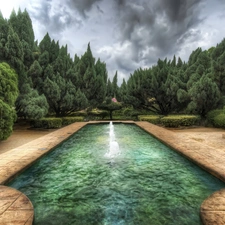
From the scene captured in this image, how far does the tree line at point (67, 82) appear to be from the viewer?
12000 mm

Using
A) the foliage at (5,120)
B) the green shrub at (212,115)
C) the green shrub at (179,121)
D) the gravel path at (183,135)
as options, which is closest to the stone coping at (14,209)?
the gravel path at (183,135)

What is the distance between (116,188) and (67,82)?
589 inches

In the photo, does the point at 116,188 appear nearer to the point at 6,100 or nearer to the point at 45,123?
the point at 6,100

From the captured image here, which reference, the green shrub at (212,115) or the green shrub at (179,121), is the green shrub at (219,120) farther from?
the green shrub at (179,121)

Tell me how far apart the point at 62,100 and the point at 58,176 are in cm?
1306

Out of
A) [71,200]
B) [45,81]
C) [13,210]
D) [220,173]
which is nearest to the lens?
Answer: [13,210]

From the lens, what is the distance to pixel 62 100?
16.9m

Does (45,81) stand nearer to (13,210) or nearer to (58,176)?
(58,176)

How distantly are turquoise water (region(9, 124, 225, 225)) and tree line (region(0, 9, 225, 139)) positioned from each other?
16.5 ft

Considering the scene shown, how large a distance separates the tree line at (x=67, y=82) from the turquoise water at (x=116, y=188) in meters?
5.02

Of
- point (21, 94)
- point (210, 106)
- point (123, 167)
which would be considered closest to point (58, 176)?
point (123, 167)

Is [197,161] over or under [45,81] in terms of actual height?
under

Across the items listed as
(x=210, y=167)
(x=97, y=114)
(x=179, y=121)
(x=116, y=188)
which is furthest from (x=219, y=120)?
(x=97, y=114)

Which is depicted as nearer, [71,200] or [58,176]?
[71,200]
